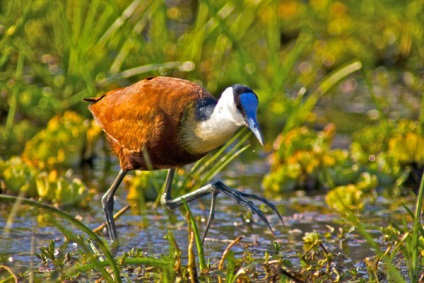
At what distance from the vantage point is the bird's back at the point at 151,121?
14.5 ft

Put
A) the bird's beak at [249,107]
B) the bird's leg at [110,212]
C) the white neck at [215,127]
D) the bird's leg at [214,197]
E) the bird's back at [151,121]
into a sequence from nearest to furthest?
the bird's beak at [249,107], the white neck at [215,127], the bird's leg at [214,197], the bird's back at [151,121], the bird's leg at [110,212]

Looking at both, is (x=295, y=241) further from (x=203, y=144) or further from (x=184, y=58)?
(x=184, y=58)

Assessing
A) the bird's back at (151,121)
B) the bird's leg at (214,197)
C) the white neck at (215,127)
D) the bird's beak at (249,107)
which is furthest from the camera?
the bird's back at (151,121)

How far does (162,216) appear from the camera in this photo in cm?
510

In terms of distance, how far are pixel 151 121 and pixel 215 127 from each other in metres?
0.41

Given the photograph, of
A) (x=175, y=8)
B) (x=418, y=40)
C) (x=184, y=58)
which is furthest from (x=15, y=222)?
(x=175, y=8)

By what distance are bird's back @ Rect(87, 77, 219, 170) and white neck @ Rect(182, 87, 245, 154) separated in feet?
0.19

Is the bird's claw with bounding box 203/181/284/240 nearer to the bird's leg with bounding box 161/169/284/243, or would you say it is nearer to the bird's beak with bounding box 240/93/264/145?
the bird's leg with bounding box 161/169/284/243

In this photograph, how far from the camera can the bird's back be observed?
4.41 m

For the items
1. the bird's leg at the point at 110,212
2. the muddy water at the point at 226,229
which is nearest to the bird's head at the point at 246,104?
the muddy water at the point at 226,229

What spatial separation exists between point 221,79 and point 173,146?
8.18 feet

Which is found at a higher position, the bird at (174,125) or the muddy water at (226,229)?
the bird at (174,125)

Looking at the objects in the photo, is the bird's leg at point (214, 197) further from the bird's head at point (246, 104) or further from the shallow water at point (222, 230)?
the bird's head at point (246, 104)

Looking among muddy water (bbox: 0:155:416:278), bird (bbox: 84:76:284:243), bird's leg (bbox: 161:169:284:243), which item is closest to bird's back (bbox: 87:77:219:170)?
bird (bbox: 84:76:284:243)
